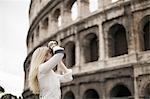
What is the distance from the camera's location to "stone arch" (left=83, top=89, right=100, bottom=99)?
14219mm

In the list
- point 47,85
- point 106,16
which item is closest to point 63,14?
point 106,16

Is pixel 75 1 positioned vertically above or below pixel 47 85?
above

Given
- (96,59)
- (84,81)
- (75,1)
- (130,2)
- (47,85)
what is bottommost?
(47,85)

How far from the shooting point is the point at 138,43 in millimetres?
12328

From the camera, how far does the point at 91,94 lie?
14461mm

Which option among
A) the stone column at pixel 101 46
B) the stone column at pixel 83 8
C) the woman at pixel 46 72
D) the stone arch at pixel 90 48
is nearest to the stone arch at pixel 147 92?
the stone column at pixel 101 46

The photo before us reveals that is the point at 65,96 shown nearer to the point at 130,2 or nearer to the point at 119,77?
the point at 119,77

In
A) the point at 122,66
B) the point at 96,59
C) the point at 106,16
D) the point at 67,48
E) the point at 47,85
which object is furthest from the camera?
the point at 67,48

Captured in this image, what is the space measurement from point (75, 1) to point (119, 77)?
5910mm

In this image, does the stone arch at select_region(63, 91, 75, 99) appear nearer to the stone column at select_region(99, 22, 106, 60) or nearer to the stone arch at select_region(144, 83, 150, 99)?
the stone column at select_region(99, 22, 106, 60)

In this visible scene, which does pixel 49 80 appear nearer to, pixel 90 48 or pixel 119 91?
pixel 119 91

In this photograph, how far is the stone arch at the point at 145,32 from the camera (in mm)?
12527

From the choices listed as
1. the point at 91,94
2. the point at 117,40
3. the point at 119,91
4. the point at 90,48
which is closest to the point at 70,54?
the point at 90,48

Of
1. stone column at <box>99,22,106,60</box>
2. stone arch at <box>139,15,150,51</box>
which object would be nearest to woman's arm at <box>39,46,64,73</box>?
stone arch at <box>139,15,150,51</box>
